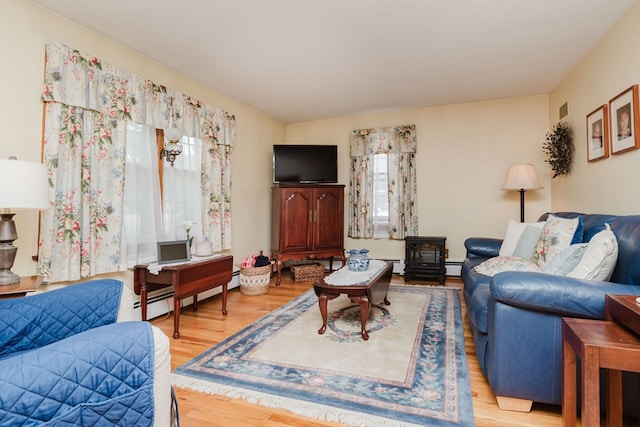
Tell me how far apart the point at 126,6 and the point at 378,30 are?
1.92 metres

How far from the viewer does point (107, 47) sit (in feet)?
8.86

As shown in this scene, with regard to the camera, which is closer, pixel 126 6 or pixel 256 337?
pixel 126 6

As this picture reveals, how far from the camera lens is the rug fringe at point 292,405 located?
1.53 m

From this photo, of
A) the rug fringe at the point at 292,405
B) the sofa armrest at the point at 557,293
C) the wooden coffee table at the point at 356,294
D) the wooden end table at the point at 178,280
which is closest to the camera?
the sofa armrest at the point at 557,293

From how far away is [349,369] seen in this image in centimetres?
202

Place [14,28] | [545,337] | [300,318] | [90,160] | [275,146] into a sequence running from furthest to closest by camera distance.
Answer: [275,146] < [300,318] < [90,160] < [14,28] < [545,337]

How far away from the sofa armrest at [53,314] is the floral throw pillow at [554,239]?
268cm

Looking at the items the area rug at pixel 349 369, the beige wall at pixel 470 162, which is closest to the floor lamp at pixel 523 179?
the beige wall at pixel 470 162

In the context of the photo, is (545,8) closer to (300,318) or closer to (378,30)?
(378,30)

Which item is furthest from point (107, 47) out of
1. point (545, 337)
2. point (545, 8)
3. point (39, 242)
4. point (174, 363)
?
point (545, 337)

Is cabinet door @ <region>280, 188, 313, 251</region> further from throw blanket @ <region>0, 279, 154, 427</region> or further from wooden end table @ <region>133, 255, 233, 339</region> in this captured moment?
throw blanket @ <region>0, 279, 154, 427</region>

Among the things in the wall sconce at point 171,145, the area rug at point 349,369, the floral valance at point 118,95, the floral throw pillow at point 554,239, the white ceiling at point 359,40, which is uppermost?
the white ceiling at point 359,40

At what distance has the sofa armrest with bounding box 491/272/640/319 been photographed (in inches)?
54.9

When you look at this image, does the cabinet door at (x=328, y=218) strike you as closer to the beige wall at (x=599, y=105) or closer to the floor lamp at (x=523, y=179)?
the floor lamp at (x=523, y=179)
